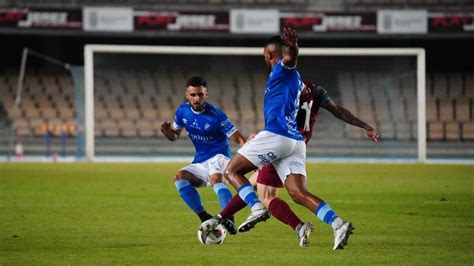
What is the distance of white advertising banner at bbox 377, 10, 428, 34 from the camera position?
33656 mm

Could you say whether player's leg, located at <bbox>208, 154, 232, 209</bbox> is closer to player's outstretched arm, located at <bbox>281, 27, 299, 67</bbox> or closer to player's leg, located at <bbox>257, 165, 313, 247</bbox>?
player's leg, located at <bbox>257, 165, 313, 247</bbox>

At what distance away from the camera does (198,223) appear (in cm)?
1269

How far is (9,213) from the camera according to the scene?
14.1 metres

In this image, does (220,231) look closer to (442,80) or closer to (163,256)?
(163,256)

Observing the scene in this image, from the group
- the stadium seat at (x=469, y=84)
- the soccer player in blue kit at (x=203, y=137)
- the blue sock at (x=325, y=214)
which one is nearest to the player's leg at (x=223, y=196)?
the soccer player in blue kit at (x=203, y=137)

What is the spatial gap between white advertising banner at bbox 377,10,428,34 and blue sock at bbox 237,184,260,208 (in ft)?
81.1

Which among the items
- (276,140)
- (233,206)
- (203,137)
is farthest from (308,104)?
(203,137)

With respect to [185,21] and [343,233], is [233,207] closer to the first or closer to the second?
[343,233]

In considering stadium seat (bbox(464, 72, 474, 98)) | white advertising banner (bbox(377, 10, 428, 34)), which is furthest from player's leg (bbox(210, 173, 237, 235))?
white advertising banner (bbox(377, 10, 428, 34))

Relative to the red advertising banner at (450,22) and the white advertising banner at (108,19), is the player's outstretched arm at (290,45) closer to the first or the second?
the white advertising banner at (108,19)

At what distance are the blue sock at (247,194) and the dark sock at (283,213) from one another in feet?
0.88

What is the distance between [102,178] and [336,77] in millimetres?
9063

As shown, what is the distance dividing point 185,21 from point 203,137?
75.2 ft

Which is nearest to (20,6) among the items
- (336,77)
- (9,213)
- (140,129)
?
(140,129)
